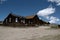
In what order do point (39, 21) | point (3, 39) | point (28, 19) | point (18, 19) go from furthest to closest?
point (39, 21)
point (28, 19)
point (18, 19)
point (3, 39)

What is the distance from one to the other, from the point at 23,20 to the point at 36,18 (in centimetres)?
663

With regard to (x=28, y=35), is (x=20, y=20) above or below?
above

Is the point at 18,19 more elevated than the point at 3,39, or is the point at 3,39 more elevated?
the point at 18,19

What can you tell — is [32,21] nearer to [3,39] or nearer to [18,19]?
[18,19]

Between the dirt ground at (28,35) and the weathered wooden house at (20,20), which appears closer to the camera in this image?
the dirt ground at (28,35)

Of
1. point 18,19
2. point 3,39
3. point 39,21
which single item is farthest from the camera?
point 39,21

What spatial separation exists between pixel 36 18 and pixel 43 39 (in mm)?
42890

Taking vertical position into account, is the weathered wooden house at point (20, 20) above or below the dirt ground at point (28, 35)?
above

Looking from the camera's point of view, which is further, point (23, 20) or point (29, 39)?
point (23, 20)

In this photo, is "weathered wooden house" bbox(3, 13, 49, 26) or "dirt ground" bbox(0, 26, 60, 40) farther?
"weathered wooden house" bbox(3, 13, 49, 26)

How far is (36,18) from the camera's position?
61.5m

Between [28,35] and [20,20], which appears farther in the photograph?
[20,20]

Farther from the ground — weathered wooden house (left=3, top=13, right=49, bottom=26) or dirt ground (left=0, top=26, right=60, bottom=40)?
weathered wooden house (left=3, top=13, right=49, bottom=26)

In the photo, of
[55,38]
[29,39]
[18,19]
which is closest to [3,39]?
[29,39]
